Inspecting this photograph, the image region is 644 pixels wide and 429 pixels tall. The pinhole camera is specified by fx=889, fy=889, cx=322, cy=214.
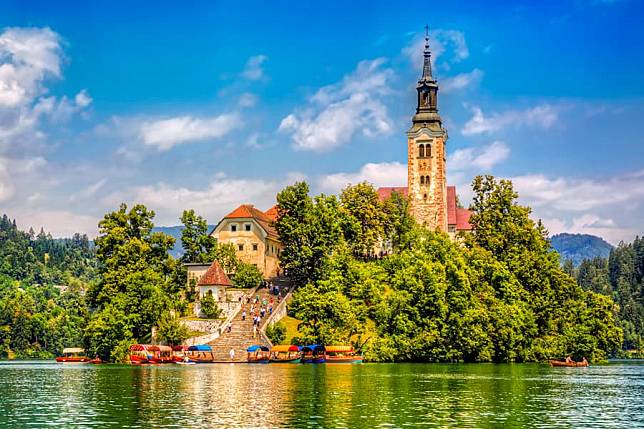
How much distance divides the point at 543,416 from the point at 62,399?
2214cm

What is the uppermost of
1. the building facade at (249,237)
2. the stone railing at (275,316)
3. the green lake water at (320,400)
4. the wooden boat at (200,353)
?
the building facade at (249,237)

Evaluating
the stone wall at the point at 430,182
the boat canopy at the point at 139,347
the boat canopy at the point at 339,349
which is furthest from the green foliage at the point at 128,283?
the stone wall at the point at 430,182

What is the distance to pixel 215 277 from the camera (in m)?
93.6

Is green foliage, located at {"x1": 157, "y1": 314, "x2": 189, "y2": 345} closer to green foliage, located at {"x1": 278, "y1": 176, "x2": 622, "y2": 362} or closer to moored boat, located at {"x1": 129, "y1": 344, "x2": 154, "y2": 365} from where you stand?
moored boat, located at {"x1": 129, "y1": 344, "x2": 154, "y2": 365}

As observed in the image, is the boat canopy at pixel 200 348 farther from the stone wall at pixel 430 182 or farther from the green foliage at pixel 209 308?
the stone wall at pixel 430 182

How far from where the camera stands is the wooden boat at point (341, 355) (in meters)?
77.1

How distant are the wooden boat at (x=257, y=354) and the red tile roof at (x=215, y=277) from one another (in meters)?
14.3

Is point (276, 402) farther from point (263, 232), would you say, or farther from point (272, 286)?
point (263, 232)

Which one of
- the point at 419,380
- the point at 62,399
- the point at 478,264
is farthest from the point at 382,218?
the point at 62,399

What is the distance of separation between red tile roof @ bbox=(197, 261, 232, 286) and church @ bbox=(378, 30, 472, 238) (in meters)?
Answer: 35.0

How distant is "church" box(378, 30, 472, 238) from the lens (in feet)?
402

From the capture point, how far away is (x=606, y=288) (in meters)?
185

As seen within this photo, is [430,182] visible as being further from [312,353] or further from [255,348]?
[255,348]

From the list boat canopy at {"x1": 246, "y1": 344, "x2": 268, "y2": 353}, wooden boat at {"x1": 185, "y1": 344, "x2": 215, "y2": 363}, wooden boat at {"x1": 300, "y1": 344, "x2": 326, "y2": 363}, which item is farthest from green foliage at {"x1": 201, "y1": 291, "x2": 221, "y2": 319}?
wooden boat at {"x1": 300, "y1": 344, "x2": 326, "y2": 363}
